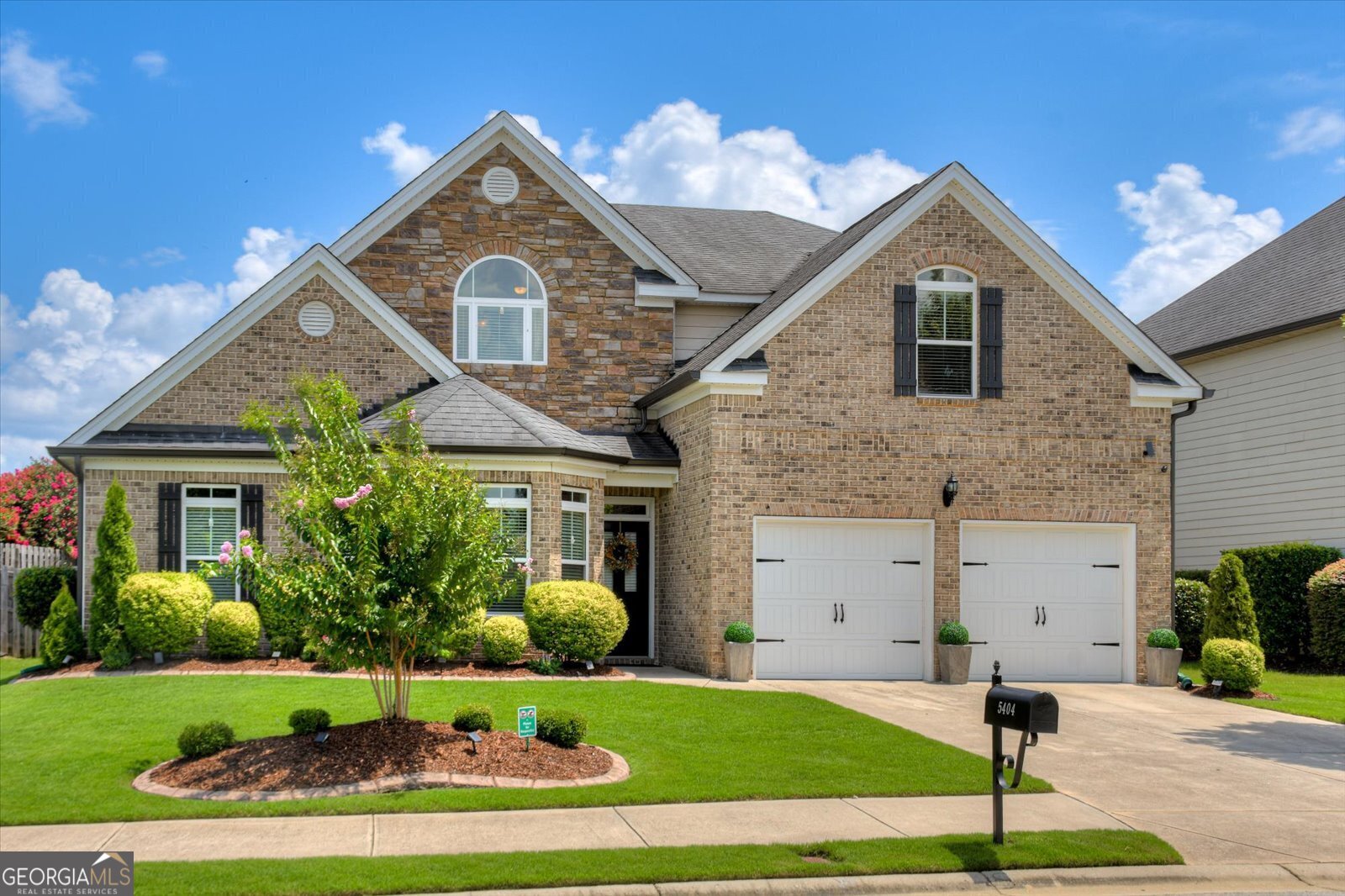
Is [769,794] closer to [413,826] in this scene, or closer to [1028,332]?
[413,826]

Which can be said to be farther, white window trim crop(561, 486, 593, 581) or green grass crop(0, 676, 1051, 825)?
white window trim crop(561, 486, 593, 581)

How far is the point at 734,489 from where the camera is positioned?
18094 mm

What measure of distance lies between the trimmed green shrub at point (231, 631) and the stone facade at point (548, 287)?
544 cm

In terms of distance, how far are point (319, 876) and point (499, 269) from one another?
47.0 feet

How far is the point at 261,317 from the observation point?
19328 mm

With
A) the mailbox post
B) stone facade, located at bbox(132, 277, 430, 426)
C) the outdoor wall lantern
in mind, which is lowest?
the mailbox post

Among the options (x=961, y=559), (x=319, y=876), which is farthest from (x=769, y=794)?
(x=961, y=559)

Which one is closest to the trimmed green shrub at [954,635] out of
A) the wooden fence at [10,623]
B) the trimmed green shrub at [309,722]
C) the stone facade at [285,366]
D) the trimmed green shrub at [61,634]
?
the stone facade at [285,366]

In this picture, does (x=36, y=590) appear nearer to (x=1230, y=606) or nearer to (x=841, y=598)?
(x=841, y=598)

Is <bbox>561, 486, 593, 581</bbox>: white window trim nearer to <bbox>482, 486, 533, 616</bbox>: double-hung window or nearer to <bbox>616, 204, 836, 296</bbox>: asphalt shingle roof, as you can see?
<bbox>482, 486, 533, 616</bbox>: double-hung window

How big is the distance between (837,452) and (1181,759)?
23.1 feet

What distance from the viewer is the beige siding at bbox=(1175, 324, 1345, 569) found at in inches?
879

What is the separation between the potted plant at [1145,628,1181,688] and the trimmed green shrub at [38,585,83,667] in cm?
1561

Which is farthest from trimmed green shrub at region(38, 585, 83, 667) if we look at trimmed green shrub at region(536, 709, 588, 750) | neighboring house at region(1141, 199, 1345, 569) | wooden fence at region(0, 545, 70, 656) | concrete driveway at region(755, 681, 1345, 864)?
neighboring house at region(1141, 199, 1345, 569)
